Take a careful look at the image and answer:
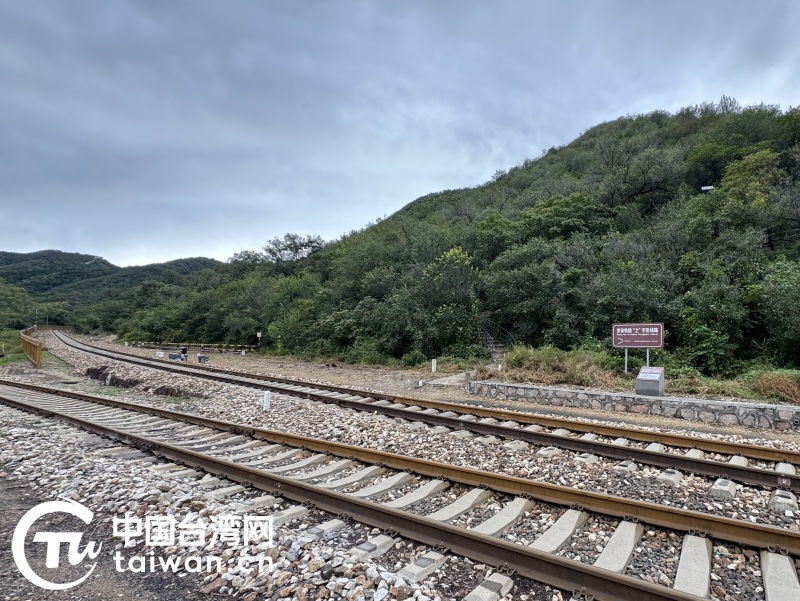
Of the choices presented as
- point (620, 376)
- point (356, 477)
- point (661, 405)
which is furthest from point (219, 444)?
point (620, 376)

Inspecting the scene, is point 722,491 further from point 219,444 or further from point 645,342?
point 645,342

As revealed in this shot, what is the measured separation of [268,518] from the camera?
4551 mm

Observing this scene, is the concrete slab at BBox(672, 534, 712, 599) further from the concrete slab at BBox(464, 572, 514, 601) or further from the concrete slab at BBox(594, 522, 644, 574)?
the concrete slab at BBox(464, 572, 514, 601)

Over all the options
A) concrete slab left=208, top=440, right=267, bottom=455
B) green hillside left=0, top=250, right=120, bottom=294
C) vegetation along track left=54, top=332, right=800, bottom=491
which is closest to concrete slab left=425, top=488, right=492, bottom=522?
vegetation along track left=54, top=332, right=800, bottom=491

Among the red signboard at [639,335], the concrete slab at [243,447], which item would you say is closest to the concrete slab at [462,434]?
the concrete slab at [243,447]

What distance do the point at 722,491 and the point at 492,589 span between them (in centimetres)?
361

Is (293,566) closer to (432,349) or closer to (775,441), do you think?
(775,441)

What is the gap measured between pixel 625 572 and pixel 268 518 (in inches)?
127

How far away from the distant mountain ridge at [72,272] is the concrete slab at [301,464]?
14497 cm

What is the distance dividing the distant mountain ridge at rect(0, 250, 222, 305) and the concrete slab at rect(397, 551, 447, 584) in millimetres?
148179

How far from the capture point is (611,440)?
7.76 m

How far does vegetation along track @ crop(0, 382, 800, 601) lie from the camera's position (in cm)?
352

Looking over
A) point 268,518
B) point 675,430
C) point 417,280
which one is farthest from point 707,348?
point 268,518

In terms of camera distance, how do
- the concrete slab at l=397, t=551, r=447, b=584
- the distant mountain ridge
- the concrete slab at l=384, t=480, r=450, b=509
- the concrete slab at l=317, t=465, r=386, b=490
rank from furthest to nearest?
the distant mountain ridge → the concrete slab at l=317, t=465, r=386, b=490 → the concrete slab at l=384, t=480, r=450, b=509 → the concrete slab at l=397, t=551, r=447, b=584
